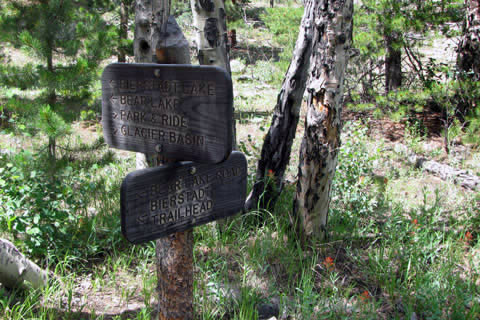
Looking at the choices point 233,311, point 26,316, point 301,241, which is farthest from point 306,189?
point 26,316

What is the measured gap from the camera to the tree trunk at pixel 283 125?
12.7 feet

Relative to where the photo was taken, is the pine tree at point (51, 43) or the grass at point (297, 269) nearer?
the grass at point (297, 269)

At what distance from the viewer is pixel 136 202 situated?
1812 mm

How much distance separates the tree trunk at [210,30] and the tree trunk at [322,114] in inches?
31.2

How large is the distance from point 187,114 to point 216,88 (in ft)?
0.58

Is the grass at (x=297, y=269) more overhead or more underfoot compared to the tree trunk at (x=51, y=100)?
more underfoot

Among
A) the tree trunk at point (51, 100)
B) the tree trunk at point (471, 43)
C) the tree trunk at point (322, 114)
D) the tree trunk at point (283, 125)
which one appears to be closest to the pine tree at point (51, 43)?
the tree trunk at point (51, 100)

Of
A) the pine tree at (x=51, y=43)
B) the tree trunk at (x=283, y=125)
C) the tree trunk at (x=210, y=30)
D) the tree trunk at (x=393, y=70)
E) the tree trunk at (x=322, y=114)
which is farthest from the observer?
the tree trunk at (x=393, y=70)

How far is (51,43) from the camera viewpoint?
173 inches

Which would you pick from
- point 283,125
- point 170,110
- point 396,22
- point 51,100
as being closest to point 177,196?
point 170,110

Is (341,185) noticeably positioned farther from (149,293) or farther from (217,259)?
(149,293)

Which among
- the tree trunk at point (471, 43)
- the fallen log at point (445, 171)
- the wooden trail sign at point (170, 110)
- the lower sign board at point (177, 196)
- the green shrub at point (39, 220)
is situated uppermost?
the tree trunk at point (471, 43)

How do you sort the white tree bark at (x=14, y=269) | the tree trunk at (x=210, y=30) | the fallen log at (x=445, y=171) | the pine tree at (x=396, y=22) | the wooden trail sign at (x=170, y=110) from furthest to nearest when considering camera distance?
the pine tree at (x=396, y=22) < the fallen log at (x=445, y=171) < the tree trunk at (x=210, y=30) < the white tree bark at (x=14, y=269) < the wooden trail sign at (x=170, y=110)

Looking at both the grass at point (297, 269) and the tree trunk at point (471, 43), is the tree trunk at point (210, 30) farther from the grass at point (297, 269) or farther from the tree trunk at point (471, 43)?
the tree trunk at point (471, 43)
